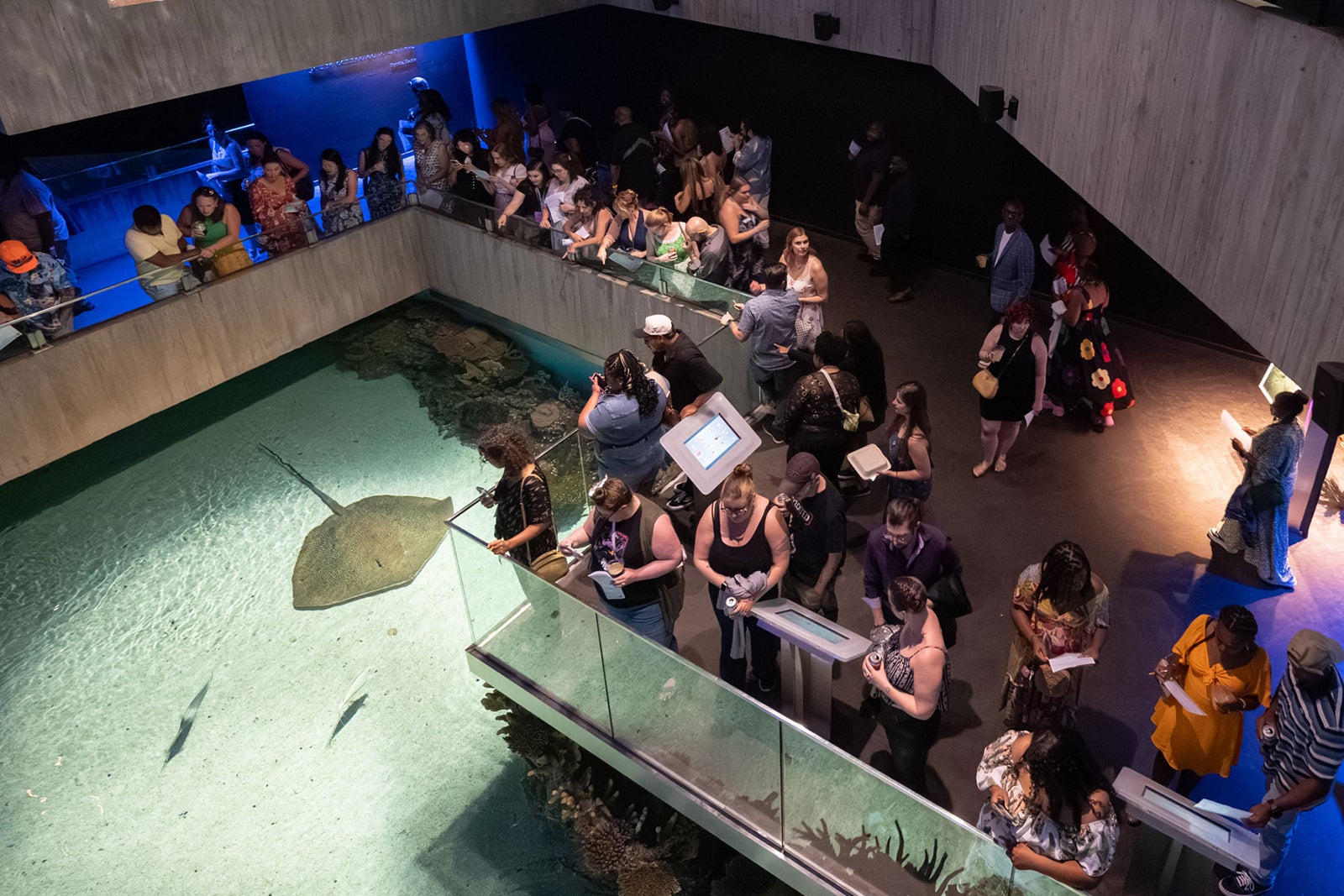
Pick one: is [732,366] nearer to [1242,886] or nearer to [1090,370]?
[1090,370]

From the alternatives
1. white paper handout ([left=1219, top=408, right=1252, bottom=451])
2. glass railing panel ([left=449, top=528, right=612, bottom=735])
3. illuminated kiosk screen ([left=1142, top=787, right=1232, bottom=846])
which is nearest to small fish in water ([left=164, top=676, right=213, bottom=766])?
glass railing panel ([left=449, top=528, right=612, bottom=735])

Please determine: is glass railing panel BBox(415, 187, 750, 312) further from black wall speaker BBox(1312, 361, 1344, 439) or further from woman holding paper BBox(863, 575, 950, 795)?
black wall speaker BBox(1312, 361, 1344, 439)

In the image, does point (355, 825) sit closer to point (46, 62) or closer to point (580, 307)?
point (580, 307)

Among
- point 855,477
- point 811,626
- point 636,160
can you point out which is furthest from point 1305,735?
point 636,160

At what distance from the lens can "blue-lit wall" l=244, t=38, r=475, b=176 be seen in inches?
497

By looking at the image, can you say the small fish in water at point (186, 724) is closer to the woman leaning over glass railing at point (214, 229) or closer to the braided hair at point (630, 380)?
the woman leaning over glass railing at point (214, 229)

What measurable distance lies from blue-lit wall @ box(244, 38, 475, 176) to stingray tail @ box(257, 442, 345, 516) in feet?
15.7

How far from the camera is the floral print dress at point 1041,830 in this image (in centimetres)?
366

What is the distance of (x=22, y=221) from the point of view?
9234 mm

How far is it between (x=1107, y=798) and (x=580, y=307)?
720cm

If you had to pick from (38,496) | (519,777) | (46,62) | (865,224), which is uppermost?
(46,62)

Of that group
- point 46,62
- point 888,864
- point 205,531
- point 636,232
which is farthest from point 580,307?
point 888,864

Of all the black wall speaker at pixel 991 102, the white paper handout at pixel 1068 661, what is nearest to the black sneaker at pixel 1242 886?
the white paper handout at pixel 1068 661

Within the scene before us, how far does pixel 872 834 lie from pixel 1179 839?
1.25m
